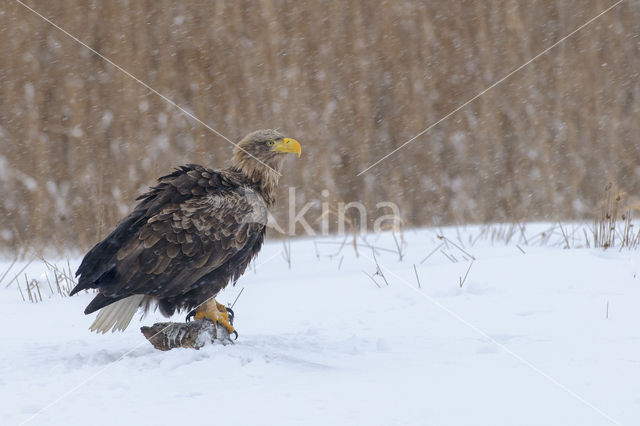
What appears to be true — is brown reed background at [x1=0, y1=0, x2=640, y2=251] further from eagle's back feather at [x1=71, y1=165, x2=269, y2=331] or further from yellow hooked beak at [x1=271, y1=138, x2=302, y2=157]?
eagle's back feather at [x1=71, y1=165, x2=269, y2=331]

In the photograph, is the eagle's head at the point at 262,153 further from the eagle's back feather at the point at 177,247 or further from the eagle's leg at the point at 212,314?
the eagle's leg at the point at 212,314

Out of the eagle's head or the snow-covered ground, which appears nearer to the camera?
the snow-covered ground

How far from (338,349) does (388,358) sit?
0.30 metres

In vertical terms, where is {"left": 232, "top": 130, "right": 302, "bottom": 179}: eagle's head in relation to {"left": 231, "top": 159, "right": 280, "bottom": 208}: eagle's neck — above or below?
above

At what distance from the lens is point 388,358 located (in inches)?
124

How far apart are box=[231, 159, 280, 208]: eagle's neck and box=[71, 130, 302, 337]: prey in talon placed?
0.27m

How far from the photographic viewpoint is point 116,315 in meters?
3.63

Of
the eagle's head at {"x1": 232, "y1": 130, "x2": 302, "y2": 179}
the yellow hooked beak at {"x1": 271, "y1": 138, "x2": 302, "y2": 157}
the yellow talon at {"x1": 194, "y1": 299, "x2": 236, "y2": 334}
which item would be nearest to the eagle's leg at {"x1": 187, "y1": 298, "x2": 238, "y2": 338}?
the yellow talon at {"x1": 194, "y1": 299, "x2": 236, "y2": 334}

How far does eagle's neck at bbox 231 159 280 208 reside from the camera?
171 inches

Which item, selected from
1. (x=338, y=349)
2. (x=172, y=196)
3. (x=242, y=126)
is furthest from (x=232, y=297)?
(x=242, y=126)

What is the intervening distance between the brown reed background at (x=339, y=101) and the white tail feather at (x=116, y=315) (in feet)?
14.3

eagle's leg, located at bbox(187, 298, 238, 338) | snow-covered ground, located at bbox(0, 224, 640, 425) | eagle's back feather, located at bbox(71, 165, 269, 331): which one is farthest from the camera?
eagle's leg, located at bbox(187, 298, 238, 338)

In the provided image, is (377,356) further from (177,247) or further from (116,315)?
(116,315)

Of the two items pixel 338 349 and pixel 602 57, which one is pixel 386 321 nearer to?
pixel 338 349
